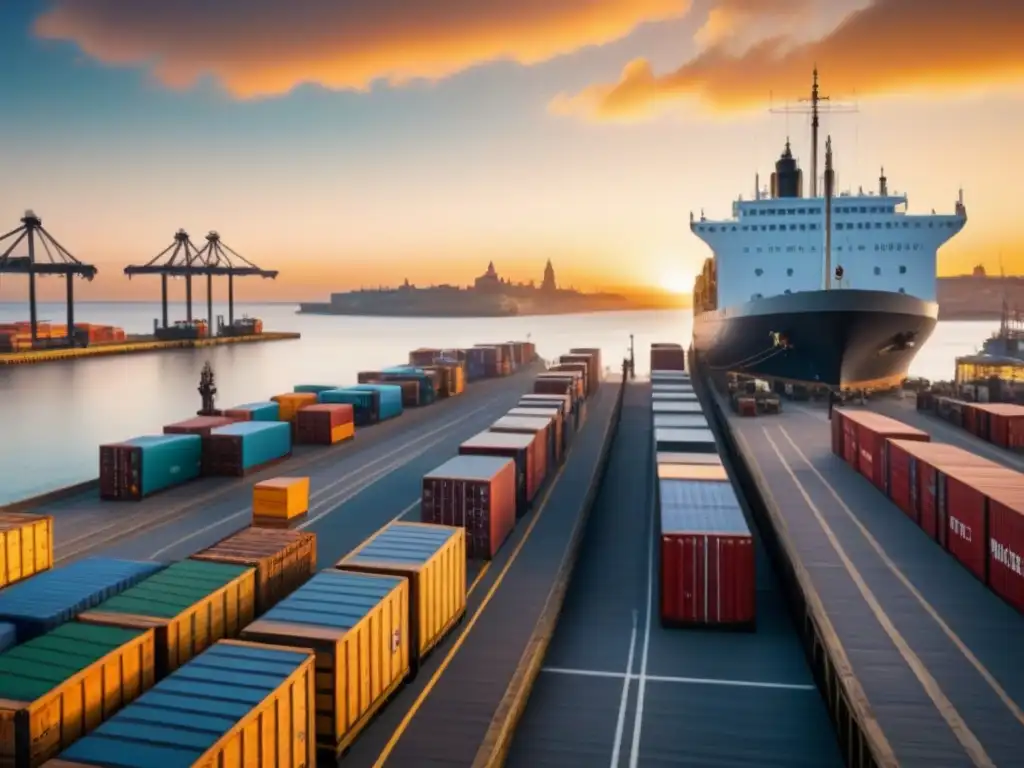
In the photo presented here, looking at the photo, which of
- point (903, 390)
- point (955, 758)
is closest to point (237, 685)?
point (955, 758)

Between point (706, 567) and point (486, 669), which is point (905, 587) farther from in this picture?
point (486, 669)

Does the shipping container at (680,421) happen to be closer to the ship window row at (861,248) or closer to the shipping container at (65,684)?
the shipping container at (65,684)

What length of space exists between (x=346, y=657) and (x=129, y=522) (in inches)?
723

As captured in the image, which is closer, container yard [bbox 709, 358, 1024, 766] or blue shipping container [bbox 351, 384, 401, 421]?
container yard [bbox 709, 358, 1024, 766]

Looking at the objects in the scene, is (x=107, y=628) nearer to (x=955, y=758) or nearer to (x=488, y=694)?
(x=488, y=694)

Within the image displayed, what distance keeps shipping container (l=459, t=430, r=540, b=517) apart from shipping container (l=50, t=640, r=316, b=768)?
15879 millimetres

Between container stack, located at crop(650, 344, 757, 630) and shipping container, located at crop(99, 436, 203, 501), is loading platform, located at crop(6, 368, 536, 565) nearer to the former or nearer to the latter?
shipping container, located at crop(99, 436, 203, 501)

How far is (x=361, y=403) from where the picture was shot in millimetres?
50750

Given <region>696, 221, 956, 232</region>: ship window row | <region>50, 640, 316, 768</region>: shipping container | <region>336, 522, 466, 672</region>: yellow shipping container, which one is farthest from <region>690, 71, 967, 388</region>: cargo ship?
<region>50, 640, 316, 768</region>: shipping container

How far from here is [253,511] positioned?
27.8 meters

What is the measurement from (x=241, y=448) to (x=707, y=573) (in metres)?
22.9

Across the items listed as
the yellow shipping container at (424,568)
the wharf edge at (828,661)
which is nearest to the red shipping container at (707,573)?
the wharf edge at (828,661)

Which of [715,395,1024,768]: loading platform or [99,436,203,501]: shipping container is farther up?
[99,436,203,501]: shipping container

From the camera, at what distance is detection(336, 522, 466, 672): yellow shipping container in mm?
15680
